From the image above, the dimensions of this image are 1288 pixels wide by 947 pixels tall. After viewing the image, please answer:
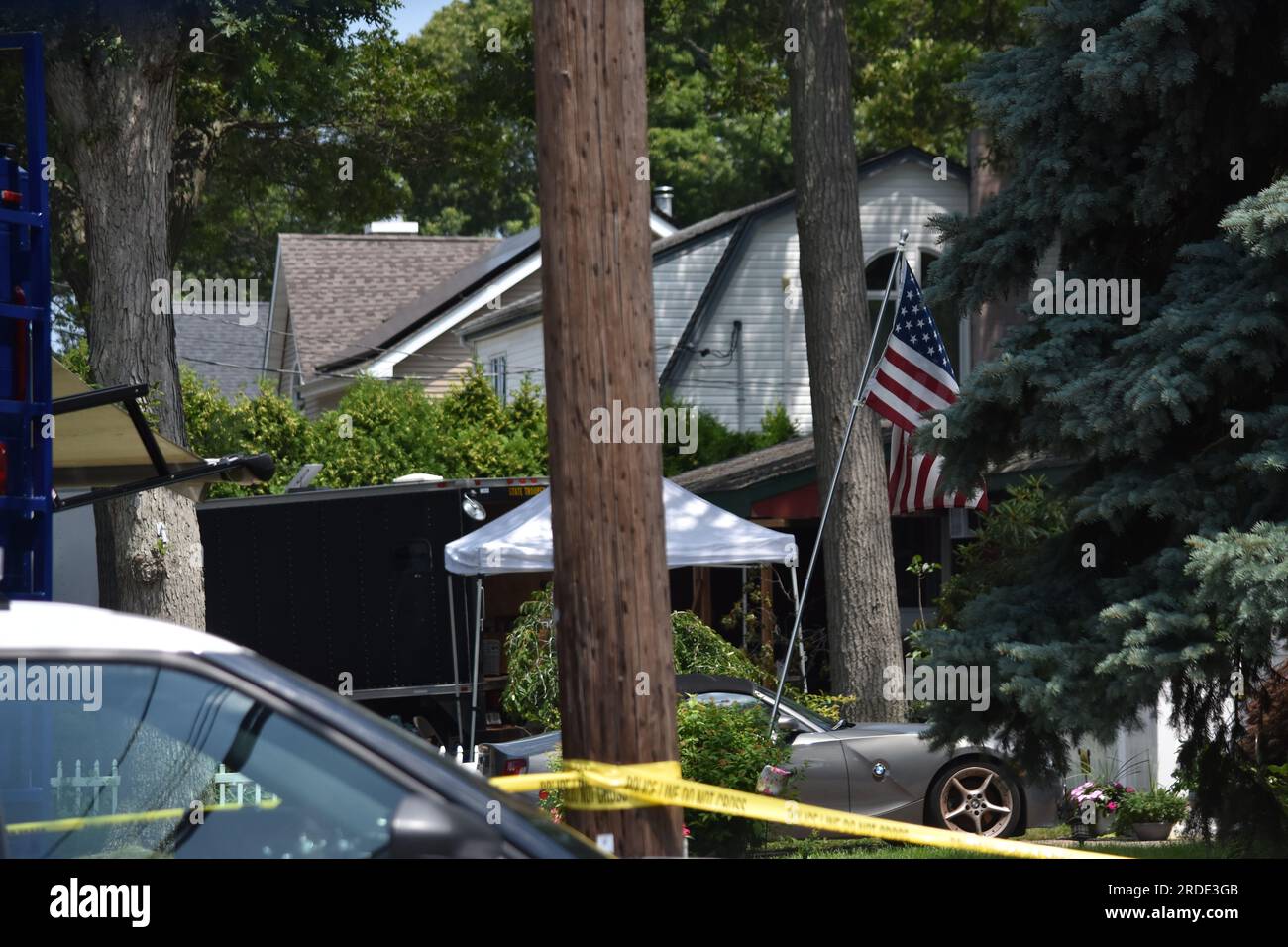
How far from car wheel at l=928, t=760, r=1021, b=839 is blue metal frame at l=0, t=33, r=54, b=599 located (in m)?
7.66

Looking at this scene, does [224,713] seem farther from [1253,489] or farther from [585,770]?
[1253,489]

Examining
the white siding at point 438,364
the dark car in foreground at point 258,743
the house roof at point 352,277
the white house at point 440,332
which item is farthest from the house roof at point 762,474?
the dark car in foreground at point 258,743

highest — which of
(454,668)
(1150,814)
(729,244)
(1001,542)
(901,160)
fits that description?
(901,160)

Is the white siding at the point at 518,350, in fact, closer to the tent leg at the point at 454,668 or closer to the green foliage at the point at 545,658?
the tent leg at the point at 454,668

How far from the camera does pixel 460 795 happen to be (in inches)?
138

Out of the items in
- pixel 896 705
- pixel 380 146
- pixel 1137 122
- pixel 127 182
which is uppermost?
pixel 380 146

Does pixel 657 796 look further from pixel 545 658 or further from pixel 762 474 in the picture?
pixel 762 474

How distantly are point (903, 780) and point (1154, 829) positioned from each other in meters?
1.95

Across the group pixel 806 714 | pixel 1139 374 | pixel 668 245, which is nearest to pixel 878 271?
pixel 668 245

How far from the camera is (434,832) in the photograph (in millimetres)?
3203

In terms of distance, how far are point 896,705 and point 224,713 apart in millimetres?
11350

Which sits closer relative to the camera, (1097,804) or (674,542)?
(1097,804)
